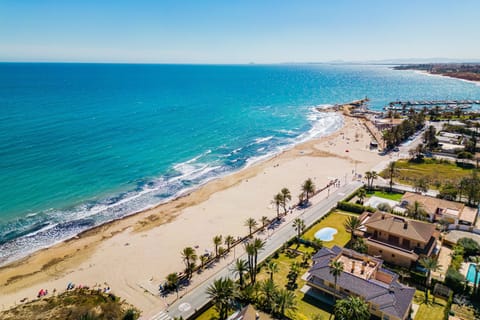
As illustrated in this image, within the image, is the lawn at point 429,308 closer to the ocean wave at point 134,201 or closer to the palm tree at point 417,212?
the palm tree at point 417,212

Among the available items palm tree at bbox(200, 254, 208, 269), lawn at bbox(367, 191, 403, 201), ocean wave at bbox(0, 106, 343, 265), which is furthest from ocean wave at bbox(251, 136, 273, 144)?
palm tree at bbox(200, 254, 208, 269)

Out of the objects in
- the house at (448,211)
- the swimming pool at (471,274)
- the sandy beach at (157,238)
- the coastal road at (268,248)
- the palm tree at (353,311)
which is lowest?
the sandy beach at (157,238)

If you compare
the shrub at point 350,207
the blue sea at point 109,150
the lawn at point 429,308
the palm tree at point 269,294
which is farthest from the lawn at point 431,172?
the palm tree at point 269,294

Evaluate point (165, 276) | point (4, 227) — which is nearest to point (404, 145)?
point (165, 276)

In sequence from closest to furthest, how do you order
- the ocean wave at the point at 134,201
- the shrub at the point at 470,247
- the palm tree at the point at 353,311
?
the palm tree at the point at 353,311 < the shrub at the point at 470,247 < the ocean wave at the point at 134,201

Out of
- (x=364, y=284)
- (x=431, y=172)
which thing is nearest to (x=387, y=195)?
(x=431, y=172)

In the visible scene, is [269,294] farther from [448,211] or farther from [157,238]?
[448,211]

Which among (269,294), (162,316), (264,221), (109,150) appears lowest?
(162,316)
